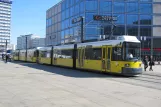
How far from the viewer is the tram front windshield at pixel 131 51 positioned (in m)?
23.8

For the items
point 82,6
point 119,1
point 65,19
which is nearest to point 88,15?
point 82,6

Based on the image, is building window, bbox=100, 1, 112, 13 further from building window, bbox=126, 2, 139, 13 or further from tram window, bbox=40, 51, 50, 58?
tram window, bbox=40, 51, 50, 58

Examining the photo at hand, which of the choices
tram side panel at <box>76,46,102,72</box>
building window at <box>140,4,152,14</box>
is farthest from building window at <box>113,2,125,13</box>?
tram side panel at <box>76,46,102,72</box>

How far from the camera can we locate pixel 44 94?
12898 millimetres

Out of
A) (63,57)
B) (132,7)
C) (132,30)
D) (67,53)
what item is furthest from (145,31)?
(67,53)

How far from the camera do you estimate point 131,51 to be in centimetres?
2398

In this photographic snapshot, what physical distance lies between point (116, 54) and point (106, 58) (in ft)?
4.63

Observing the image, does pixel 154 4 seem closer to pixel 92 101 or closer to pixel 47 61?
pixel 47 61

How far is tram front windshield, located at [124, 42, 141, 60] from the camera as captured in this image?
2375 centimetres

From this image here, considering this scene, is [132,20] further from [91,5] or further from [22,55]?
[22,55]

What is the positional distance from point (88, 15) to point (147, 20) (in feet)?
48.7

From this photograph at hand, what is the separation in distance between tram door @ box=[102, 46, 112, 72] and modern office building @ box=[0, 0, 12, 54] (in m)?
78.1

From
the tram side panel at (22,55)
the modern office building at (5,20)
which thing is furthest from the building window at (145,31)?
the modern office building at (5,20)

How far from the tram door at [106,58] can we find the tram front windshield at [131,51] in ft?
5.60
